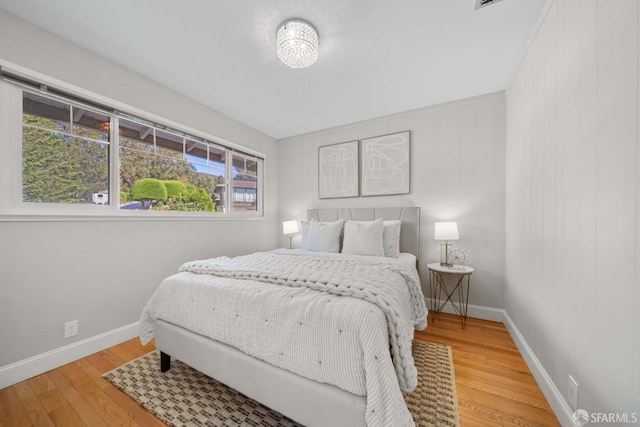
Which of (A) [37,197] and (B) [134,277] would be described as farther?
(B) [134,277]

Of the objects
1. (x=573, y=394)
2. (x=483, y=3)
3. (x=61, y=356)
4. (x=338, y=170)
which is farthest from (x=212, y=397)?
(x=483, y=3)

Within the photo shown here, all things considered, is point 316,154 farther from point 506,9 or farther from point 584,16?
point 584,16

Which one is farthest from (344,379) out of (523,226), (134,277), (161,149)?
(161,149)

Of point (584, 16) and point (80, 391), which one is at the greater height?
point (584, 16)

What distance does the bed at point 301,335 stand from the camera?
103cm

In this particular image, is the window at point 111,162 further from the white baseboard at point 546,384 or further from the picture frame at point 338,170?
the white baseboard at point 546,384

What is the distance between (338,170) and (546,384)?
2.93 m

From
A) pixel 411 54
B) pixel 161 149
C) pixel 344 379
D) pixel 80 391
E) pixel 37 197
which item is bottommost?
pixel 80 391

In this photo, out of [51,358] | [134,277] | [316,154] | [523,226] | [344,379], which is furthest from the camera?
[316,154]

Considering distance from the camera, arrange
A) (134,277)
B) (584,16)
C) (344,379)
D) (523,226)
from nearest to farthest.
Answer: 1. (344,379)
2. (584,16)
3. (523,226)
4. (134,277)

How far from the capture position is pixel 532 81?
1.86 metres

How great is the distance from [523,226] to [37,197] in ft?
12.6

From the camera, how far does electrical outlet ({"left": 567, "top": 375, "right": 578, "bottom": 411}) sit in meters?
1.20

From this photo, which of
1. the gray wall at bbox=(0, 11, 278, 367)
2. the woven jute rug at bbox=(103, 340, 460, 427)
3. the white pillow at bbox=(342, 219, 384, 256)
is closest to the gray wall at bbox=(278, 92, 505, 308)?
the white pillow at bbox=(342, 219, 384, 256)
